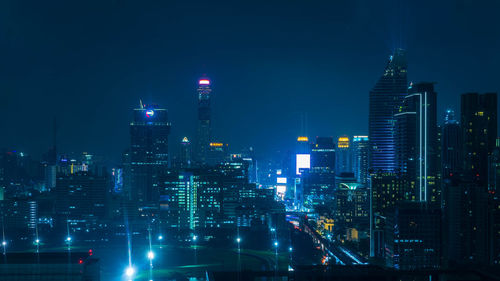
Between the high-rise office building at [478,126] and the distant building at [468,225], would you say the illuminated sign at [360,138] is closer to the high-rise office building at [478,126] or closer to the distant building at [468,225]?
the high-rise office building at [478,126]

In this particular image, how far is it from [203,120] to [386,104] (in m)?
17.2

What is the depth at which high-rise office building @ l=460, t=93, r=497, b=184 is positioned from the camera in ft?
58.9

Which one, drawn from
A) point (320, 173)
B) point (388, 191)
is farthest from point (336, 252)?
point (320, 173)

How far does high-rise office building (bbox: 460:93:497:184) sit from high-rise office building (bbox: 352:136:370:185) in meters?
11.8

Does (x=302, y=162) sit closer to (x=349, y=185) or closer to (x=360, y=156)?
(x=360, y=156)

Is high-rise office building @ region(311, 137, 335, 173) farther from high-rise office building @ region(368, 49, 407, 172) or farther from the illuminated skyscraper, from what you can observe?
high-rise office building @ region(368, 49, 407, 172)

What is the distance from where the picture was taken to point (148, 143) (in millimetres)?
26922

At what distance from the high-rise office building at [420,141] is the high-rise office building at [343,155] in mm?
12580

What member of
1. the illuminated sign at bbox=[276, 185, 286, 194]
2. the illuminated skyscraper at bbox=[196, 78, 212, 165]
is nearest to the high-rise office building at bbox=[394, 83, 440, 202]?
the illuminated sign at bbox=[276, 185, 286, 194]

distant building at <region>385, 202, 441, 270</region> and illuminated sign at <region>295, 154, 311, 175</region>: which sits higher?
illuminated sign at <region>295, 154, 311, 175</region>

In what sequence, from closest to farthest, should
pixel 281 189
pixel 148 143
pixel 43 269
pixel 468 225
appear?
pixel 43 269 < pixel 468 225 < pixel 148 143 < pixel 281 189

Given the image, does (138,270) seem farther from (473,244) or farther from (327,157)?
(327,157)

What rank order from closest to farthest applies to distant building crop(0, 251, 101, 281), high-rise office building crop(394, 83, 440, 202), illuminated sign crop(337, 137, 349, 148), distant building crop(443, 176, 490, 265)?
distant building crop(0, 251, 101, 281), distant building crop(443, 176, 490, 265), high-rise office building crop(394, 83, 440, 202), illuminated sign crop(337, 137, 349, 148)

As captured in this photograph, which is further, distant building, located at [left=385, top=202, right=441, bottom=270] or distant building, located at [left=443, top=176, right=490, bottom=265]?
distant building, located at [left=443, top=176, right=490, bottom=265]
